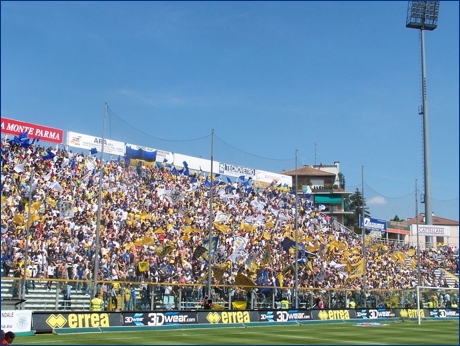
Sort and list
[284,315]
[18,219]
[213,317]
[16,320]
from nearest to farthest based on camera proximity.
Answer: [16,320], [18,219], [213,317], [284,315]

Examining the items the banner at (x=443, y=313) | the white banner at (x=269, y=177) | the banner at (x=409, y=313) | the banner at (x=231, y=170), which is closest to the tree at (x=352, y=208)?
the white banner at (x=269, y=177)

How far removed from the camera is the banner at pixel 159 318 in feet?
93.7

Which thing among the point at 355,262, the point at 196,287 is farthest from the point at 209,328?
the point at 355,262

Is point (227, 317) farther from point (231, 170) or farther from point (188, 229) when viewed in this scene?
point (231, 170)

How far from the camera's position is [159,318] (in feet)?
97.2

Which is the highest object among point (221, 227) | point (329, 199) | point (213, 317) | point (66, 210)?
point (329, 199)

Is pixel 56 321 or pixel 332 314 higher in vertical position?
pixel 56 321

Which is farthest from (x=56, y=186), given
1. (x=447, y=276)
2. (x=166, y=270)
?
(x=447, y=276)

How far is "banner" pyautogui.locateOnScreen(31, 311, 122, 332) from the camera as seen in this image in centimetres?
2483

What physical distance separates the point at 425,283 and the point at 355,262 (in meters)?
10.5

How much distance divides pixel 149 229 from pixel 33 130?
1400 cm

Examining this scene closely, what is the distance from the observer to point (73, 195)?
36344mm

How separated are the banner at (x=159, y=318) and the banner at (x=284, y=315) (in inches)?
204

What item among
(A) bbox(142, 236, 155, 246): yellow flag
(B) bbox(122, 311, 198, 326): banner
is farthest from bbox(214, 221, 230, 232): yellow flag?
(B) bbox(122, 311, 198, 326): banner
